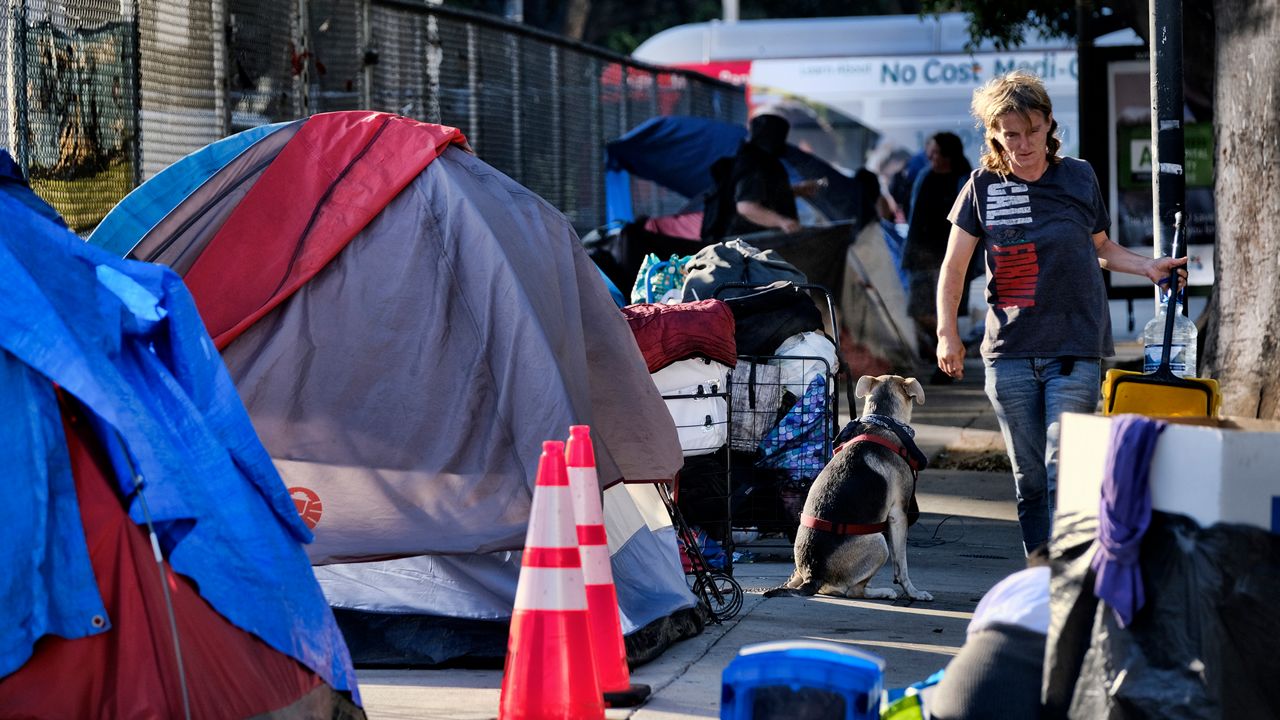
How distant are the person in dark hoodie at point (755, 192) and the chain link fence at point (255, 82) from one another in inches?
63.1

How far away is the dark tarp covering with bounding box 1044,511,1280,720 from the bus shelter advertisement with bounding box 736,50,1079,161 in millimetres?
18332

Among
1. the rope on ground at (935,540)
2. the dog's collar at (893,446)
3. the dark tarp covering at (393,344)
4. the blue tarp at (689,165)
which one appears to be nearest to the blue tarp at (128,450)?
the dark tarp covering at (393,344)

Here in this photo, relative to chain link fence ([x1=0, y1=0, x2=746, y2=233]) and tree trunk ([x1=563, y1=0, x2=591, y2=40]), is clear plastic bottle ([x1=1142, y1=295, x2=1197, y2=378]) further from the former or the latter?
tree trunk ([x1=563, y1=0, x2=591, y2=40])

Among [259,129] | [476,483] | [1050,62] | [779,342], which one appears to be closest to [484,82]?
[779,342]

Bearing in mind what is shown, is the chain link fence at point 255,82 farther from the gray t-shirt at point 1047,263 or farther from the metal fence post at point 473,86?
the gray t-shirt at point 1047,263

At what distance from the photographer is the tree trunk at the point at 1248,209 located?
802cm

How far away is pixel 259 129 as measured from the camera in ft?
19.3

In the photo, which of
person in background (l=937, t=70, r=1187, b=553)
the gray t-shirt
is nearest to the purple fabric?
person in background (l=937, t=70, r=1187, b=553)

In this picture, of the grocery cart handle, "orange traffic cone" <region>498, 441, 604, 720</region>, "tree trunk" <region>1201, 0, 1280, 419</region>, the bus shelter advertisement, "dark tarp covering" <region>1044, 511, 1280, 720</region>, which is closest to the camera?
"dark tarp covering" <region>1044, 511, 1280, 720</region>

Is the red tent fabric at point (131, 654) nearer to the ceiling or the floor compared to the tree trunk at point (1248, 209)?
nearer to the floor

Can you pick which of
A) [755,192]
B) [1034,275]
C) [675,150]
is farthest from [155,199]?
[675,150]

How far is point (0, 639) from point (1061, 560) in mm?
2419

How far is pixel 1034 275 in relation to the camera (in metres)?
5.70

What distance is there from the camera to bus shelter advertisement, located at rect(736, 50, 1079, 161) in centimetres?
2116
